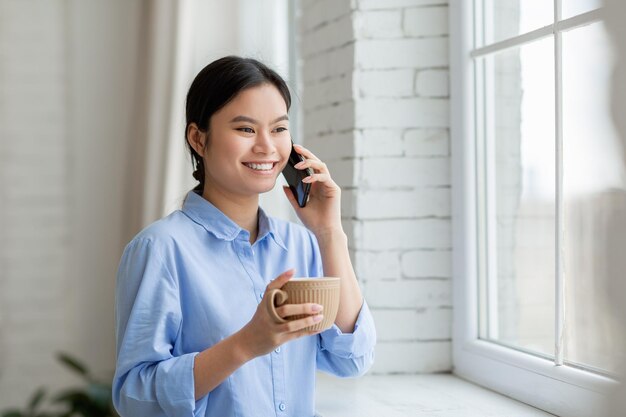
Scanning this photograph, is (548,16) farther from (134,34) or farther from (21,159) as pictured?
(21,159)

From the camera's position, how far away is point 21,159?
3.59 m

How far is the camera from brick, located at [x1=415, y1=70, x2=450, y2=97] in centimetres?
228

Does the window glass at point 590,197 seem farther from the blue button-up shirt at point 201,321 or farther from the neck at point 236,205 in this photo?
the neck at point 236,205

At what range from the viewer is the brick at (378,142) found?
226 centimetres


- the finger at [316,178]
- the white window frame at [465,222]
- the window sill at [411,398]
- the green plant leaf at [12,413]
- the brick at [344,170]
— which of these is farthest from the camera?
the green plant leaf at [12,413]

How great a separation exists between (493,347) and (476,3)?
908 mm

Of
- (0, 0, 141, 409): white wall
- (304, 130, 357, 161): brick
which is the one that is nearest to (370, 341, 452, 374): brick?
(304, 130, 357, 161): brick

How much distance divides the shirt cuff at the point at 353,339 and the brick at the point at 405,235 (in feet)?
1.96

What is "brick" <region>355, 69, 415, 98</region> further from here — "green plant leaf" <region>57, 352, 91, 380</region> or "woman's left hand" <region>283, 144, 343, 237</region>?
"green plant leaf" <region>57, 352, 91, 380</region>

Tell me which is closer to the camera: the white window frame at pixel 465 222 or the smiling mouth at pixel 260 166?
the smiling mouth at pixel 260 166

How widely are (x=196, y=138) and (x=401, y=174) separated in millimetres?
836

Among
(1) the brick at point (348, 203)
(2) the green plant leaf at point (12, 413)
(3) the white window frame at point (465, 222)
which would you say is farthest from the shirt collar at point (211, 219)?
(2) the green plant leaf at point (12, 413)

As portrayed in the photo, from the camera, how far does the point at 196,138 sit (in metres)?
1.57

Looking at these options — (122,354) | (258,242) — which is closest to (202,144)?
(258,242)
